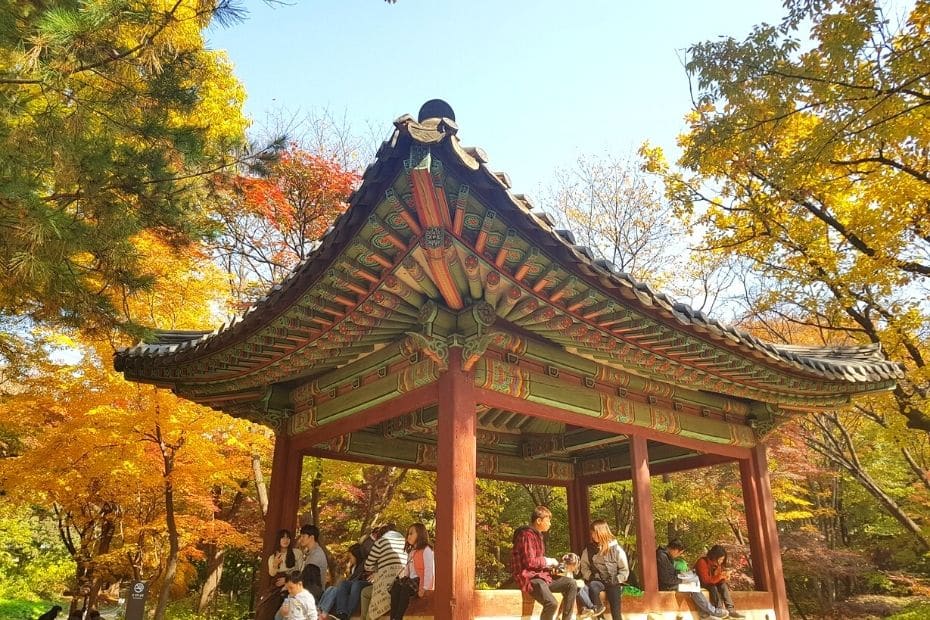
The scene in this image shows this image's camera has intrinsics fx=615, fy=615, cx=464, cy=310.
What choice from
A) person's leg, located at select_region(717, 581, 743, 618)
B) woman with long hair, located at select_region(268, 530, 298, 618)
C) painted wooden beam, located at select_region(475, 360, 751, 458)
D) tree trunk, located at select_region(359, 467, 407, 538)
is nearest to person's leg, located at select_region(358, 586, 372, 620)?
woman with long hair, located at select_region(268, 530, 298, 618)

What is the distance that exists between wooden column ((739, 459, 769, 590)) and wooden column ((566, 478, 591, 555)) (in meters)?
2.83

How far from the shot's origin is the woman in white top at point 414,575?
5.20 m

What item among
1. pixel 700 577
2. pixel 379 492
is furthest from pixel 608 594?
pixel 379 492

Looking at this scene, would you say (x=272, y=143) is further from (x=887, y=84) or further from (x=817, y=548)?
(x=817, y=548)

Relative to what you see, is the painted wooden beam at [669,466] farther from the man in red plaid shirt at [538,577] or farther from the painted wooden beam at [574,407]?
the man in red plaid shirt at [538,577]

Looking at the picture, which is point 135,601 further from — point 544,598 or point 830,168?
point 830,168

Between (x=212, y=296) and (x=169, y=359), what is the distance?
233 inches

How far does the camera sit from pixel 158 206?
6.35 metres

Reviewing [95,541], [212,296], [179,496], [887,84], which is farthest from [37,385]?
[887,84]

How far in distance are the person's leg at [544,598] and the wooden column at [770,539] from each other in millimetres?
4257

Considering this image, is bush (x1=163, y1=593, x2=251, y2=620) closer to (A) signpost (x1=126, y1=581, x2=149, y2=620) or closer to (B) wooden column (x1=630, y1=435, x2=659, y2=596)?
(A) signpost (x1=126, y1=581, x2=149, y2=620)

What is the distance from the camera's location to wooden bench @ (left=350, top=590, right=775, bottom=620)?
4.98 meters

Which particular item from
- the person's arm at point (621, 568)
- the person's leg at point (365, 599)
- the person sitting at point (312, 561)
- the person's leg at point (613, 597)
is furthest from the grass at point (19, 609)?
the person's arm at point (621, 568)

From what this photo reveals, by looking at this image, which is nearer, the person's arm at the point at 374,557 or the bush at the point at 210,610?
the person's arm at the point at 374,557
